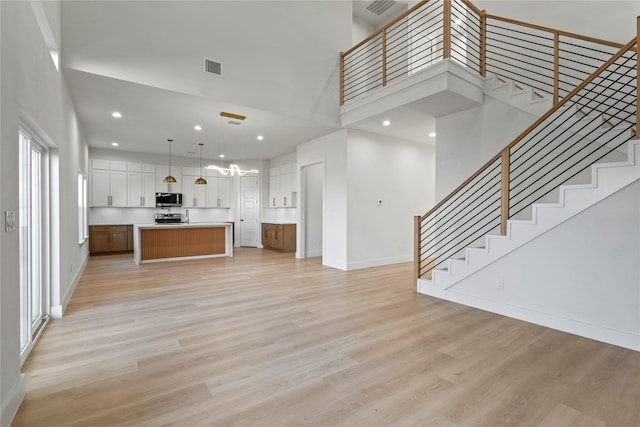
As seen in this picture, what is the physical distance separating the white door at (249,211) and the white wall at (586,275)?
8.01 m

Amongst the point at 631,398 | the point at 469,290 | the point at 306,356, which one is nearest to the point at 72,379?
the point at 306,356

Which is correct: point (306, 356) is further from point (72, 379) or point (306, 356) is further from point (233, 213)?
point (233, 213)

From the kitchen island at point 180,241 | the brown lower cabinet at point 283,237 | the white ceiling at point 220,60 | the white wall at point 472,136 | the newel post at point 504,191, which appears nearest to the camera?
the newel post at point 504,191

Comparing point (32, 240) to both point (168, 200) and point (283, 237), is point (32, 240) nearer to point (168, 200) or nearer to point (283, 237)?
point (283, 237)

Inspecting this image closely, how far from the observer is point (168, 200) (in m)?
9.30

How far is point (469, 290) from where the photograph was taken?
4039mm

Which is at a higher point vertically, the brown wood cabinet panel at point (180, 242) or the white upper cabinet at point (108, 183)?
the white upper cabinet at point (108, 183)

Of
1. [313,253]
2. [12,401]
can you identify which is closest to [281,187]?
[313,253]

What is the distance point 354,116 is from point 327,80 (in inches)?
37.5

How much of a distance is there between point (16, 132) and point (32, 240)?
5.44 feet

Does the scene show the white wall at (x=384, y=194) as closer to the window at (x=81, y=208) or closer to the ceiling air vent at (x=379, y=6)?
the ceiling air vent at (x=379, y=6)

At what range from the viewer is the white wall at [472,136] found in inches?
184

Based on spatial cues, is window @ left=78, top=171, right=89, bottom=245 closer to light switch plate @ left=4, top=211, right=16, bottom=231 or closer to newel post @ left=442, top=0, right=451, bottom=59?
light switch plate @ left=4, top=211, right=16, bottom=231

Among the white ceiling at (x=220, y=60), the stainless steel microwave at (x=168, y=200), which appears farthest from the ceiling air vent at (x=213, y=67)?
the stainless steel microwave at (x=168, y=200)
